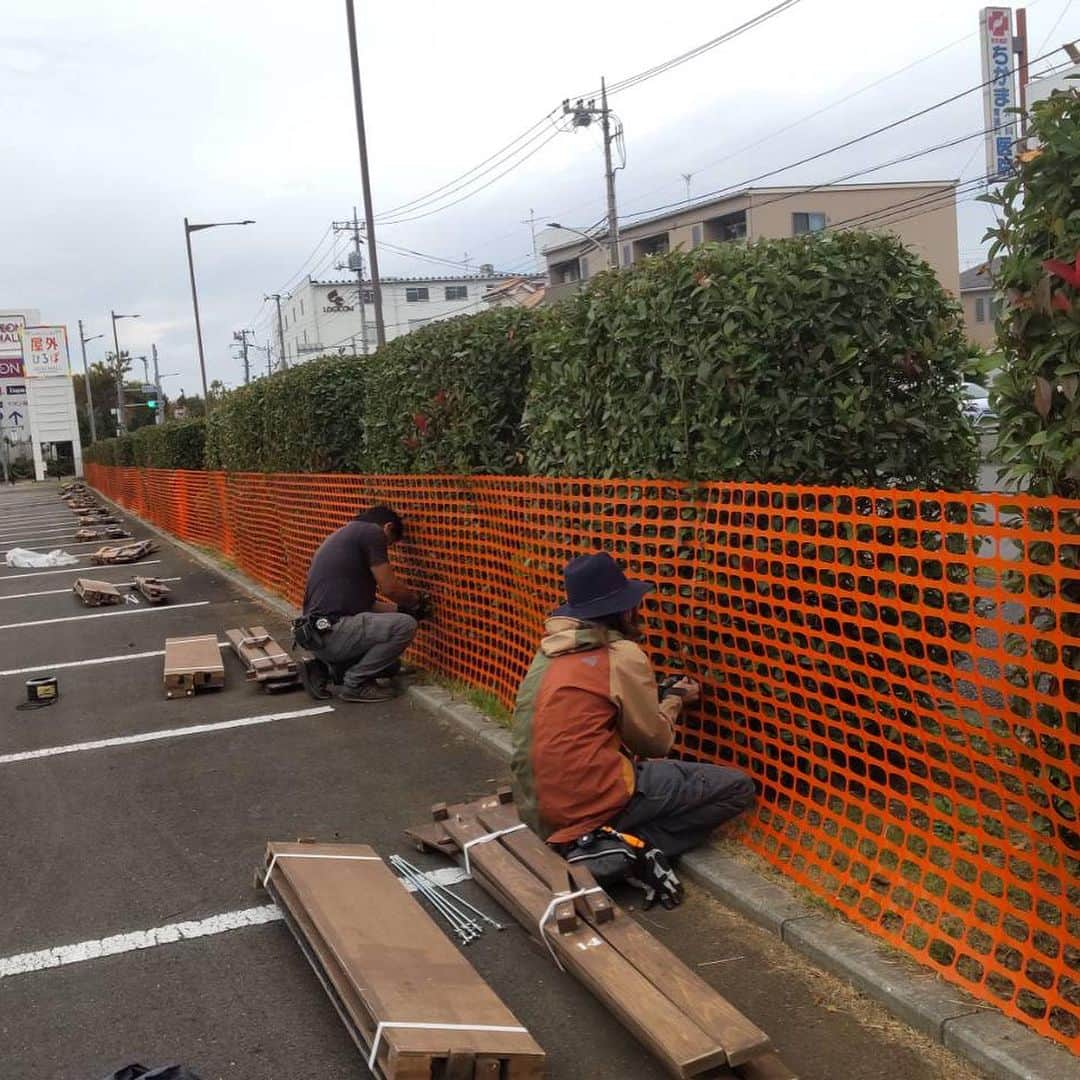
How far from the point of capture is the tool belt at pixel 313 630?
24.4ft

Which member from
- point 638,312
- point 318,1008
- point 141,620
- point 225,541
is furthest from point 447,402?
point 225,541

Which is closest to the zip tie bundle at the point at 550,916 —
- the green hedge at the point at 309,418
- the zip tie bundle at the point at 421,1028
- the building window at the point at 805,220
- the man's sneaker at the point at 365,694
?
the zip tie bundle at the point at 421,1028

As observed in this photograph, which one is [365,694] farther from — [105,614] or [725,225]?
[725,225]

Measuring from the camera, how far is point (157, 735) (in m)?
6.89

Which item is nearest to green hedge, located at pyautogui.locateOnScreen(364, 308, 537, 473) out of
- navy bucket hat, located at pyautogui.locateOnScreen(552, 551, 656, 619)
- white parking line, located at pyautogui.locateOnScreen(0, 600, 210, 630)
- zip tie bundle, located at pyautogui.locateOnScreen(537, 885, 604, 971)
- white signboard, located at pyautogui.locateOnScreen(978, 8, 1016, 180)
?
navy bucket hat, located at pyautogui.locateOnScreen(552, 551, 656, 619)

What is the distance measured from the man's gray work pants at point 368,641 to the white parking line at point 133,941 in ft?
10.7

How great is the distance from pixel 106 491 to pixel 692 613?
4752 centimetres

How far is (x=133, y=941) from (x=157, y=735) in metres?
3.10

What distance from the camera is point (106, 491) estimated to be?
47.6m

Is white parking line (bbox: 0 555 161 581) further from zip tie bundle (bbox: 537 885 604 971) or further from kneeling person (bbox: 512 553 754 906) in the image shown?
zip tie bundle (bbox: 537 885 604 971)

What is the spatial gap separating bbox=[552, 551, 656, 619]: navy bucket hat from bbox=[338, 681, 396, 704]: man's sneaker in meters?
3.61

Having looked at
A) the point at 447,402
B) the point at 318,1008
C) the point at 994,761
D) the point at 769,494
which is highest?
the point at 447,402

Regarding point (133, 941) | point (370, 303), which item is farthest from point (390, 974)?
point (370, 303)

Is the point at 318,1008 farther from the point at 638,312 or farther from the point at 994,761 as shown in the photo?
the point at 638,312
